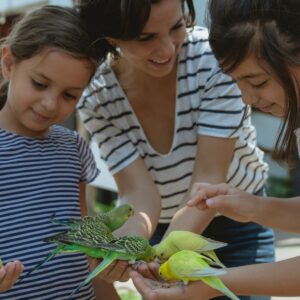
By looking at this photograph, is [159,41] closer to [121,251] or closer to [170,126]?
[170,126]

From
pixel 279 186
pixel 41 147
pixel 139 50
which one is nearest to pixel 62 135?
pixel 41 147

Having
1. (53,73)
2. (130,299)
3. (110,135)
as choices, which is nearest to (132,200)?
(110,135)

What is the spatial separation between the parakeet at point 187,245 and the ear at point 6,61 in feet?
2.24

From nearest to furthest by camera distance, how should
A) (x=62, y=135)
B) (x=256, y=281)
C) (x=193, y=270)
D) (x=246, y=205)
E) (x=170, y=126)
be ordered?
(x=193, y=270)
(x=256, y=281)
(x=246, y=205)
(x=62, y=135)
(x=170, y=126)

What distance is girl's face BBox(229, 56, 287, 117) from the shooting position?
1331mm

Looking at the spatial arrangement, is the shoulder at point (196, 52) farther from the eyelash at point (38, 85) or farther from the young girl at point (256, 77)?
the eyelash at point (38, 85)

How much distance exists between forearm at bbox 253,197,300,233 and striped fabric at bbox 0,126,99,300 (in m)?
0.49

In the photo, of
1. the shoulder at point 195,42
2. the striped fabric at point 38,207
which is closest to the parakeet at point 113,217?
the striped fabric at point 38,207

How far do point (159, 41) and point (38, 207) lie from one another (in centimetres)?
55

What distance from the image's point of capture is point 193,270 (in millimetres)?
1144

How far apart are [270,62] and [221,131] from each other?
1.36ft

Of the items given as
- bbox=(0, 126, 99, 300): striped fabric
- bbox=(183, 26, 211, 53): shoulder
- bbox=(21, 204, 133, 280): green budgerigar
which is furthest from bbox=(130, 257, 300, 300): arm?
bbox=(183, 26, 211, 53): shoulder

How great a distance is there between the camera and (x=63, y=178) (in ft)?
5.30

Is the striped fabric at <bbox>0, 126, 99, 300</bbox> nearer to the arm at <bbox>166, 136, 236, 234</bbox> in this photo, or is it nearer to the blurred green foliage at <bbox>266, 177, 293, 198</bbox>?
the arm at <bbox>166, 136, 236, 234</bbox>
